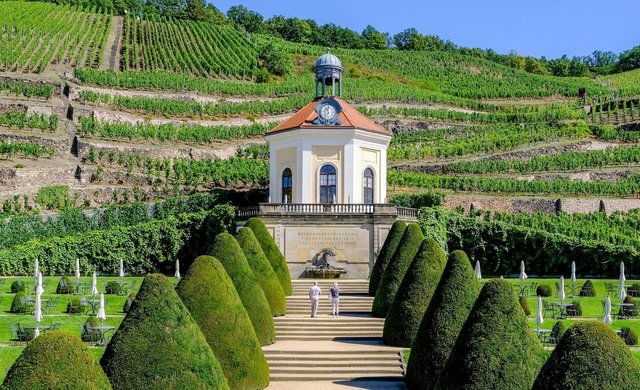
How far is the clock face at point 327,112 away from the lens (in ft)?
154

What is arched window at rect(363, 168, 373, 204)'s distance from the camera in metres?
47.7

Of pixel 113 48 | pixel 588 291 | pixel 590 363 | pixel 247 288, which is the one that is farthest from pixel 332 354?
pixel 113 48

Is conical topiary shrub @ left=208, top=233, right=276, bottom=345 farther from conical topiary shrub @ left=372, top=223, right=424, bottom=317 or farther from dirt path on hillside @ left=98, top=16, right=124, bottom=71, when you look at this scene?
dirt path on hillside @ left=98, top=16, right=124, bottom=71

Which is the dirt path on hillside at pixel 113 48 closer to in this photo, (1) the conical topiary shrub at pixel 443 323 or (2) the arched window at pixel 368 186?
(2) the arched window at pixel 368 186

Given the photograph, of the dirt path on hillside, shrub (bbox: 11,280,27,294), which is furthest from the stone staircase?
the dirt path on hillside

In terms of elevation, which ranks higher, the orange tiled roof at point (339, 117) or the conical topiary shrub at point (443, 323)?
the orange tiled roof at point (339, 117)

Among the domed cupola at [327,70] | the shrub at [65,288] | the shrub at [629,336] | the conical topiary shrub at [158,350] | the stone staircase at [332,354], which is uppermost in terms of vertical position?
the domed cupola at [327,70]

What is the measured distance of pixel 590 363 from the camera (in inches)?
444

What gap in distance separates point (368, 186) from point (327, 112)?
185 inches

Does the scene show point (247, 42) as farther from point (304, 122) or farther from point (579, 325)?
point (579, 325)

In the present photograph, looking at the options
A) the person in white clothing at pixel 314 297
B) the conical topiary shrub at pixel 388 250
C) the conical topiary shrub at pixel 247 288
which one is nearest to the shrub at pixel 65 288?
the person in white clothing at pixel 314 297

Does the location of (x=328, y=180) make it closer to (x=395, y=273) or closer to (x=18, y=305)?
(x=395, y=273)

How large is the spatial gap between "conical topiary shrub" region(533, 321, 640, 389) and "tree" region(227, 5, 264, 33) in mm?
146395

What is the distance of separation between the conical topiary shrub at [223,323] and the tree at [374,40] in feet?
500
